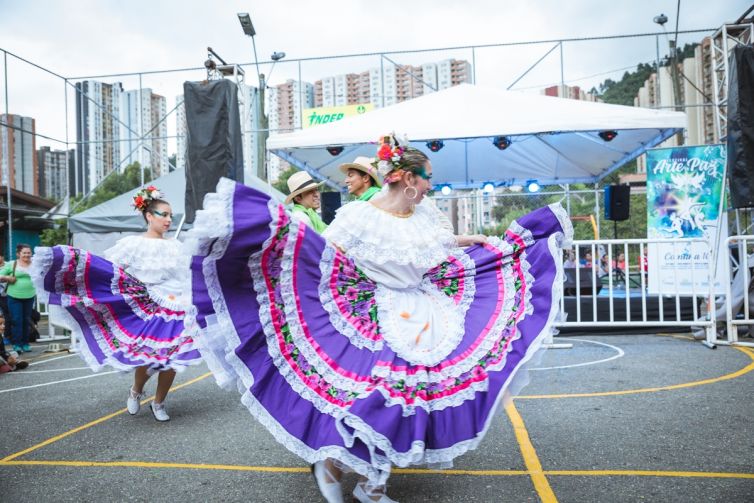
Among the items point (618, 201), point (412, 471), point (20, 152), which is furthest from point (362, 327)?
point (20, 152)

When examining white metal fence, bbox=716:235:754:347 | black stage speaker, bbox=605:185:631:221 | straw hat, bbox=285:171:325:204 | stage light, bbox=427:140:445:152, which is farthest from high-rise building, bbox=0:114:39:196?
white metal fence, bbox=716:235:754:347

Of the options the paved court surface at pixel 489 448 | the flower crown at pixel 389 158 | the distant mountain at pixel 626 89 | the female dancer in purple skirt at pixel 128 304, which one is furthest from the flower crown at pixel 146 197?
the distant mountain at pixel 626 89

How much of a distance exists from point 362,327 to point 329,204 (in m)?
7.83

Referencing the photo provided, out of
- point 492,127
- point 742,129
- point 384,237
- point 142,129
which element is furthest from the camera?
point 142,129

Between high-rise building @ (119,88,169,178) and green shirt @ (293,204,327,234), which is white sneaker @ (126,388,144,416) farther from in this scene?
high-rise building @ (119,88,169,178)

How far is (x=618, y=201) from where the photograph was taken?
11719 millimetres

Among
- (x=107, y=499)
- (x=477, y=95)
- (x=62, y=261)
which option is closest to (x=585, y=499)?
(x=107, y=499)

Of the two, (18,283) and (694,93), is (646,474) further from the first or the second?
(694,93)

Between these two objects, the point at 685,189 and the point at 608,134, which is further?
the point at 685,189

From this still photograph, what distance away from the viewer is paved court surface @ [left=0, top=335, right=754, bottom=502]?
2832mm

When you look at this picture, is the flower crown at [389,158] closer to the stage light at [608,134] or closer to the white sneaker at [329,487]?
the white sneaker at [329,487]

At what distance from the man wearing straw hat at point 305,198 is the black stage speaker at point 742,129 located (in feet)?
19.5

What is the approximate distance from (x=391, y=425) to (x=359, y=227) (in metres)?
0.94

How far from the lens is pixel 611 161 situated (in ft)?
37.5
